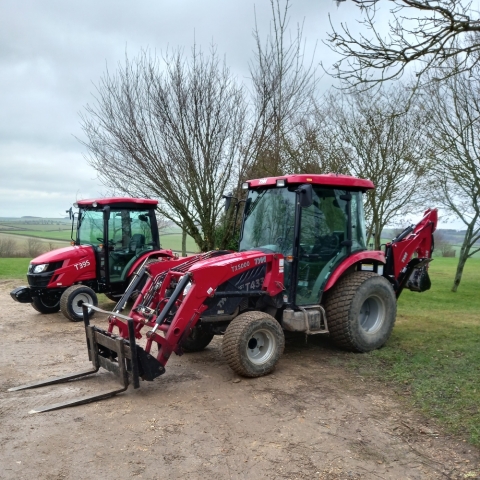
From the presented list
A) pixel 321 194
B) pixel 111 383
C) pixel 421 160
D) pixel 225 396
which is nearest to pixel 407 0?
pixel 321 194

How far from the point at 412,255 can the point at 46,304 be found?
697 cm

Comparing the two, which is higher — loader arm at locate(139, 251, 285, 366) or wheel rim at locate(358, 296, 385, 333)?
loader arm at locate(139, 251, 285, 366)

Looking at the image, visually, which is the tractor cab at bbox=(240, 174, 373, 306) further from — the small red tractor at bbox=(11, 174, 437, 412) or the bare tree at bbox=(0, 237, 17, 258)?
the bare tree at bbox=(0, 237, 17, 258)

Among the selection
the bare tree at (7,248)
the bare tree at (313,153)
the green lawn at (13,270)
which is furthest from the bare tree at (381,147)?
the bare tree at (7,248)

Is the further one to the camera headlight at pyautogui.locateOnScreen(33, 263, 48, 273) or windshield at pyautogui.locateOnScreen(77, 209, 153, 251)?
windshield at pyautogui.locateOnScreen(77, 209, 153, 251)

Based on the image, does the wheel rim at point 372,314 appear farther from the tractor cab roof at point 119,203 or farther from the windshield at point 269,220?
the tractor cab roof at point 119,203

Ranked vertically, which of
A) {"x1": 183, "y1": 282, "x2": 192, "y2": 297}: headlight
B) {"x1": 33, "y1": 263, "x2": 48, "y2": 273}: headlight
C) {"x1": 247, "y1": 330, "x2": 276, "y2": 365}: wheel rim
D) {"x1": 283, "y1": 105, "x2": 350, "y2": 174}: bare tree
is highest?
{"x1": 283, "y1": 105, "x2": 350, "y2": 174}: bare tree

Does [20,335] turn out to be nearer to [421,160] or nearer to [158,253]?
[158,253]

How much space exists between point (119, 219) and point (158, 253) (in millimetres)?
1042

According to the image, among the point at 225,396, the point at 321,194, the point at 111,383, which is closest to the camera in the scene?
the point at 225,396

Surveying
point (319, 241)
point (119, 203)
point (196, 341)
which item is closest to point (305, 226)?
point (319, 241)

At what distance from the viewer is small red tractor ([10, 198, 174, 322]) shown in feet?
30.7

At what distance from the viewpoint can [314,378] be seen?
18.6 ft

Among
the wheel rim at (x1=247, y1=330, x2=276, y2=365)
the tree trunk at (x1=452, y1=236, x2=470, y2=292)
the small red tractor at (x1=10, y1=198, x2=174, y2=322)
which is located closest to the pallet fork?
the wheel rim at (x1=247, y1=330, x2=276, y2=365)
